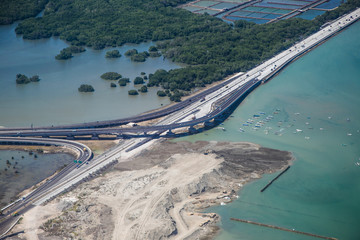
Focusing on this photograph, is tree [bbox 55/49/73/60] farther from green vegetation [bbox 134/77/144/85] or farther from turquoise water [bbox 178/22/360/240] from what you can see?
turquoise water [bbox 178/22/360/240]

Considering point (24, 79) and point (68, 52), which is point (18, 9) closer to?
point (68, 52)

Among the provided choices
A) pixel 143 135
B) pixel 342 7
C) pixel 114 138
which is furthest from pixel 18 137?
pixel 342 7

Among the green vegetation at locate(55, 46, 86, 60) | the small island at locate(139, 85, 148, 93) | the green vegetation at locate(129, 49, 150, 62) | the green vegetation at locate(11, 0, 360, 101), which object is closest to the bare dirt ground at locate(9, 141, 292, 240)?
the small island at locate(139, 85, 148, 93)

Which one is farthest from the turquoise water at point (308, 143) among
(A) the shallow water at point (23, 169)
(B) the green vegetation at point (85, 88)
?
(B) the green vegetation at point (85, 88)

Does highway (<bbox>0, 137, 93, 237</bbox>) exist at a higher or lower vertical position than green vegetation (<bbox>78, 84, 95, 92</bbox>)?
lower

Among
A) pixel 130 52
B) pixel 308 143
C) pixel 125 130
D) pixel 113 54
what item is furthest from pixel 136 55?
pixel 308 143

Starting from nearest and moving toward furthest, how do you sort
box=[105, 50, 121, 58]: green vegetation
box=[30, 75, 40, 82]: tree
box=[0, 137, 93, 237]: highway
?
box=[0, 137, 93, 237]: highway → box=[30, 75, 40, 82]: tree → box=[105, 50, 121, 58]: green vegetation
